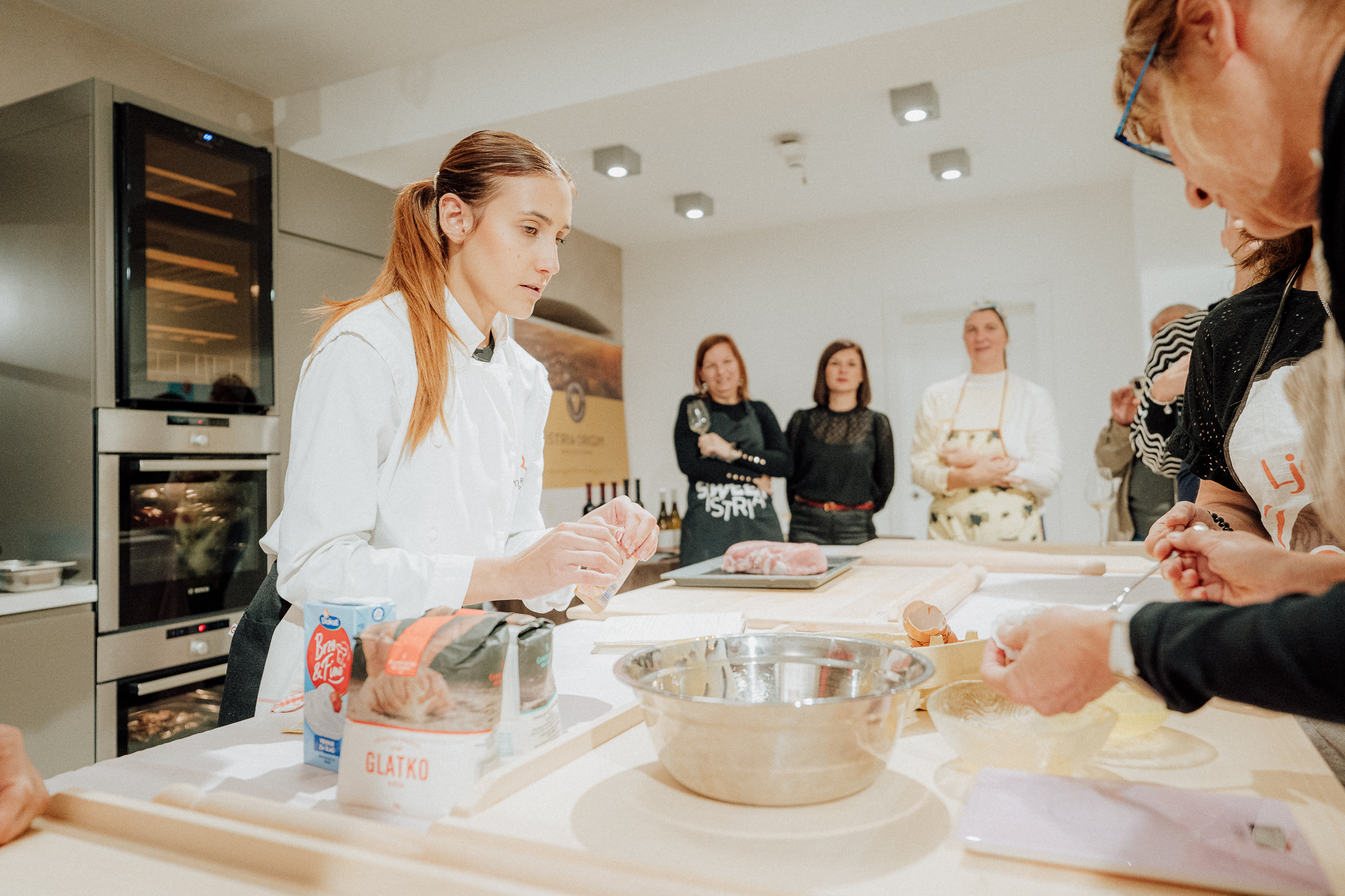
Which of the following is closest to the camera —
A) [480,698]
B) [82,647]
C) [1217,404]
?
[480,698]

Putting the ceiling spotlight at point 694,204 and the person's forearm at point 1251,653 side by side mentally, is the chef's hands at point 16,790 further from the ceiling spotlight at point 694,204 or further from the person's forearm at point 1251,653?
the ceiling spotlight at point 694,204

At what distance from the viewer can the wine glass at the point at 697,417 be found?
151 inches

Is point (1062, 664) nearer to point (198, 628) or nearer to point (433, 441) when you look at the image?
point (433, 441)

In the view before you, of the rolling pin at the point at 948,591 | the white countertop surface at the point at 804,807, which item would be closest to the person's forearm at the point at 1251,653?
the white countertop surface at the point at 804,807

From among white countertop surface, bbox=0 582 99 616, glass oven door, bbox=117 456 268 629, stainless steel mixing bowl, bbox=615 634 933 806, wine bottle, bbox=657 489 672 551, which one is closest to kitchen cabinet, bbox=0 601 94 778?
white countertop surface, bbox=0 582 99 616

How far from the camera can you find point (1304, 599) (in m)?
0.48

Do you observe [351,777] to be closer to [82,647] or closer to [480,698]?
[480,698]

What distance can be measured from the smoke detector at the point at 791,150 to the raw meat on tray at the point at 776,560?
102 inches

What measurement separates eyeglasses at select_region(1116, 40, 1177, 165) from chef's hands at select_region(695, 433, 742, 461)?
2978mm

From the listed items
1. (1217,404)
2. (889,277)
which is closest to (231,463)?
(1217,404)

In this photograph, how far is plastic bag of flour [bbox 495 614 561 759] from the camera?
0.73 meters

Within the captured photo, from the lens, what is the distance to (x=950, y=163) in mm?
4184

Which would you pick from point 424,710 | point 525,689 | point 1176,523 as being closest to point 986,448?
point 1176,523

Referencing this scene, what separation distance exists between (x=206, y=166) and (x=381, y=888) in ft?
8.78
